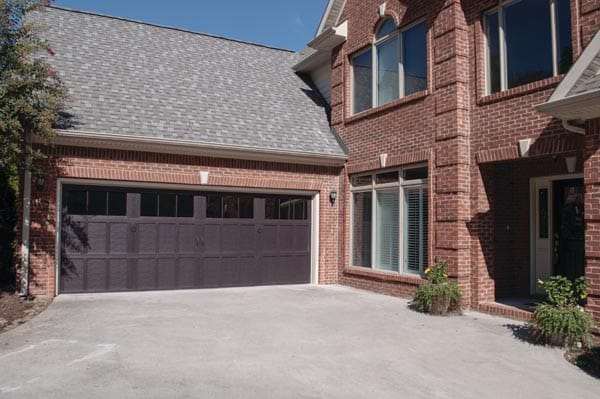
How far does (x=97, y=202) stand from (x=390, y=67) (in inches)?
278

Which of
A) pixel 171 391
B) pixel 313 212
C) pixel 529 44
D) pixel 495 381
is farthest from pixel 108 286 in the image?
pixel 529 44

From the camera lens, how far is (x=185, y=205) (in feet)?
37.8

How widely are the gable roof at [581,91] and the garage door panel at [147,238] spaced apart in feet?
26.2

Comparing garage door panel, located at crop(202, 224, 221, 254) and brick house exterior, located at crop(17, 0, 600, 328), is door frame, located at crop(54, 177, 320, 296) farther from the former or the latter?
garage door panel, located at crop(202, 224, 221, 254)

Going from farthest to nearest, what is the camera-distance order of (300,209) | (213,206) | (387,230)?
(300,209) → (213,206) → (387,230)

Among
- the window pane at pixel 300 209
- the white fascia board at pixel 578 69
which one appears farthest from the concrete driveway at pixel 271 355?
the window pane at pixel 300 209

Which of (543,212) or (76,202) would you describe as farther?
(76,202)

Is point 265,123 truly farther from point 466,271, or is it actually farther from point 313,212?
point 466,271

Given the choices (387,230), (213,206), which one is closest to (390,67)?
(387,230)

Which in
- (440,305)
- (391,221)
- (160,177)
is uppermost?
(160,177)

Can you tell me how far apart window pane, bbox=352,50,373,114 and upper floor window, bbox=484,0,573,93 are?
331 centimetres

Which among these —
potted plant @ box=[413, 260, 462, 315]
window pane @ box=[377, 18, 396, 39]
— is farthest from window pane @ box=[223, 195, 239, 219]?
window pane @ box=[377, 18, 396, 39]

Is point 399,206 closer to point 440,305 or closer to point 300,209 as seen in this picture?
point 440,305

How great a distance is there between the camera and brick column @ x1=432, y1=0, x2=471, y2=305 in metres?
9.20
